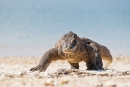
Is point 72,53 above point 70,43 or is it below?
below

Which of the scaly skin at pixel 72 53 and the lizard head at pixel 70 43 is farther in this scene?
the scaly skin at pixel 72 53

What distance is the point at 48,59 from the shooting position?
9039mm

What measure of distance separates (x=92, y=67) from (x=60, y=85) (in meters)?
4.87

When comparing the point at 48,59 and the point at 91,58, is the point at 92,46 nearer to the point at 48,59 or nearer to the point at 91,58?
the point at 91,58

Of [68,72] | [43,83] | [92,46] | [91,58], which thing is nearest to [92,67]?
[91,58]

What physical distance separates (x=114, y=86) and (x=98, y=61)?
5121mm

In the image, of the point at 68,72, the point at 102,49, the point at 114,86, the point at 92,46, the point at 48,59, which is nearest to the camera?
the point at 114,86

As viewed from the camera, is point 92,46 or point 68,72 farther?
point 92,46

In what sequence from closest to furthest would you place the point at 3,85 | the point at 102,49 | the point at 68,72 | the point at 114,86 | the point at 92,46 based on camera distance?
1. the point at 114,86
2. the point at 3,85
3. the point at 68,72
4. the point at 92,46
5. the point at 102,49

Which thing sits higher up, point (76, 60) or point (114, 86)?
point (76, 60)

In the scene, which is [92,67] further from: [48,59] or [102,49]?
[102,49]

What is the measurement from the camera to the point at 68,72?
22.0 ft

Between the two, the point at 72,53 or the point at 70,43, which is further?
the point at 72,53

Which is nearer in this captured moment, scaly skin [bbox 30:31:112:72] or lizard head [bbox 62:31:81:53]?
lizard head [bbox 62:31:81:53]
